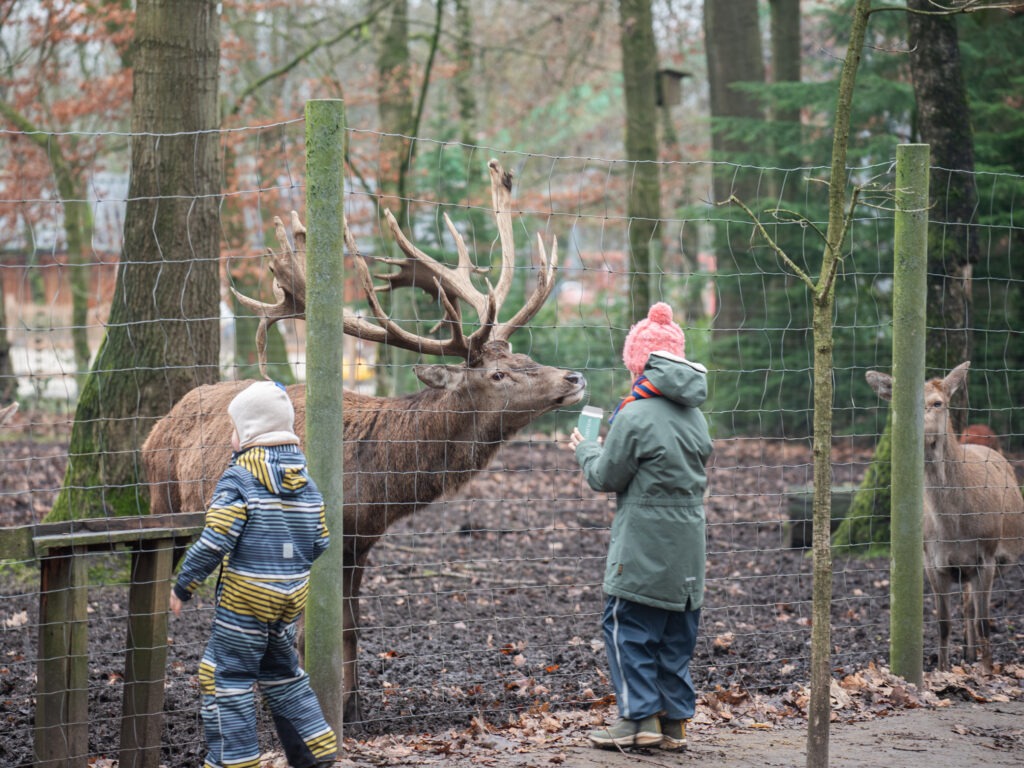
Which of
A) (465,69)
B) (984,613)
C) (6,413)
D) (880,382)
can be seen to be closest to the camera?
(6,413)

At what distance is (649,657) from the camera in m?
4.82

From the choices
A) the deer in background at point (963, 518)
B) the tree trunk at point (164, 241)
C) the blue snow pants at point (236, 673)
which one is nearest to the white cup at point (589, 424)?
the blue snow pants at point (236, 673)

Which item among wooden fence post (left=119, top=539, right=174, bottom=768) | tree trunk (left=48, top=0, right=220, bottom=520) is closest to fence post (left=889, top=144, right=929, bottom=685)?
wooden fence post (left=119, top=539, right=174, bottom=768)

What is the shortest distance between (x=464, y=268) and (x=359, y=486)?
1.41m

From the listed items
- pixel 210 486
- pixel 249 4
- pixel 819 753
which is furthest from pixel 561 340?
pixel 819 753

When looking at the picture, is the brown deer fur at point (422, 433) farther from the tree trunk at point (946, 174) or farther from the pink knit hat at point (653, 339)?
the tree trunk at point (946, 174)

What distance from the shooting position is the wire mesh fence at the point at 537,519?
18.6 feet

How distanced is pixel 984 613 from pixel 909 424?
5.55 ft

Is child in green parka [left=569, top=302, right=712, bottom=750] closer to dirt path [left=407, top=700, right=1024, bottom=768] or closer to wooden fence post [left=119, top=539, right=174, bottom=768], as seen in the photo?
dirt path [left=407, top=700, right=1024, bottom=768]

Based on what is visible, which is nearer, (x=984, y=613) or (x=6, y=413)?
(x=6, y=413)

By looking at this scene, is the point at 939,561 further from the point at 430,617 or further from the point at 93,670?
the point at 93,670

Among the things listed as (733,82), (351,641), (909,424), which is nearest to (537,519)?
(351,641)

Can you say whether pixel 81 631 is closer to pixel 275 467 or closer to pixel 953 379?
pixel 275 467

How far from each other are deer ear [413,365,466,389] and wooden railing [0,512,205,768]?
1.74m
